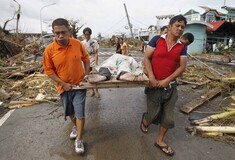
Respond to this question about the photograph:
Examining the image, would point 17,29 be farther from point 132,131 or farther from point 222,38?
point 222,38

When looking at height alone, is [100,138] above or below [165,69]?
below

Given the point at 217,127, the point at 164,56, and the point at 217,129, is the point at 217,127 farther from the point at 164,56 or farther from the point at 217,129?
the point at 164,56

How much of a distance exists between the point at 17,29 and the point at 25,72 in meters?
8.94

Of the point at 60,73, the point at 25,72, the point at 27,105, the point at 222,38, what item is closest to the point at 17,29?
the point at 25,72

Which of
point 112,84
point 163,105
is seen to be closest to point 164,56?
point 163,105

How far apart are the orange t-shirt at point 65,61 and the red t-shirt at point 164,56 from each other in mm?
1115

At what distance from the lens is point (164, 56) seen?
9.07ft

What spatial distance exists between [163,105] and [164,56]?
79 centimetres

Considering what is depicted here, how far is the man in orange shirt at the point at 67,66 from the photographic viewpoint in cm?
274

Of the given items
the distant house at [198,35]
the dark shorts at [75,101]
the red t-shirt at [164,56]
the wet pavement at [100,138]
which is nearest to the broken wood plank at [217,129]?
the wet pavement at [100,138]

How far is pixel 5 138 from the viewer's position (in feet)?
11.4

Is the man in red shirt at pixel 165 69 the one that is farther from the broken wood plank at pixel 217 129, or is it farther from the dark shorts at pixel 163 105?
the broken wood plank at pixel 217 129

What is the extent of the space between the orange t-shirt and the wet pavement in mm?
1035

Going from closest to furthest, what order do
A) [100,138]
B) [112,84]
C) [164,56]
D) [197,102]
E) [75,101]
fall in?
[164,56]
[75,101]
[112,84]
[100,138]
[197,102]
